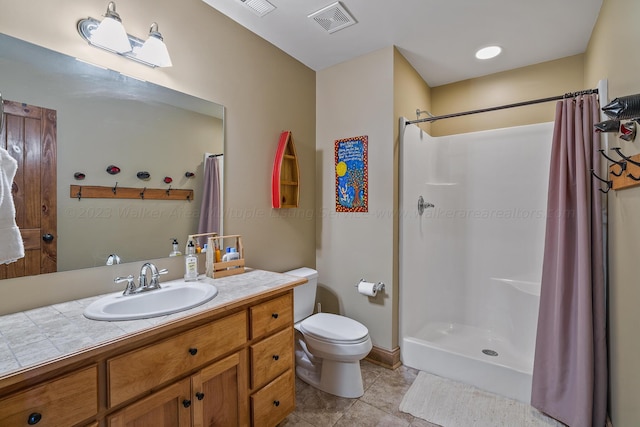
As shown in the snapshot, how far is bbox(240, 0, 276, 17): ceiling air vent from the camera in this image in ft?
5.83

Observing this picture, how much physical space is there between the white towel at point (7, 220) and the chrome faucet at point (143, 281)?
0.43m

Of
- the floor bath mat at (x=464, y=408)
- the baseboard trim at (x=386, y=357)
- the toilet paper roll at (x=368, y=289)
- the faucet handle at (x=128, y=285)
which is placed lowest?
the floor bath mat at (x=464, y=408)

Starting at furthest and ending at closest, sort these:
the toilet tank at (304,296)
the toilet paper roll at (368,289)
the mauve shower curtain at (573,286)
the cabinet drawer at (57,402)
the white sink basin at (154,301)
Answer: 1. the toilet paper roll at (368,289)
2. the toilet tank at (304,296)
3. the mauve shower curtain at (573,286)
4. the white sink basin at (154,301)
5. the cabinet drawer at (57,402)

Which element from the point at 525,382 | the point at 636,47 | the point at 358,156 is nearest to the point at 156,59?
the point at 358,156

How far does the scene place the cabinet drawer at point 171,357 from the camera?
94 cm

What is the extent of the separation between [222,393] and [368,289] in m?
1.32

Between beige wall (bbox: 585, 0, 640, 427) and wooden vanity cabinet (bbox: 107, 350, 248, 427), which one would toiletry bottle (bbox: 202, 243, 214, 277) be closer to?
wooden vanity cabinet (bbox: 107, 350, 248, 427)

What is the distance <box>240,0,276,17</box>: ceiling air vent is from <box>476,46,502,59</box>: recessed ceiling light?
166 centimetres

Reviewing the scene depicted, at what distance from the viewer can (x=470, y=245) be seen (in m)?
2.76

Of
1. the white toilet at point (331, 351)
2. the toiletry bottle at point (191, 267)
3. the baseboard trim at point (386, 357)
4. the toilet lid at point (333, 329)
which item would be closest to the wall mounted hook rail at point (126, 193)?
the toiletry bottle at point (191, 267)

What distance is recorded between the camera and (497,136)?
8.61 feet

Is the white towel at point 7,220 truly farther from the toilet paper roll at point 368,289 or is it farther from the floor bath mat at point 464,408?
the floor bath mat at point 464,408

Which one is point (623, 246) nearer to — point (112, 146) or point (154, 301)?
point (154, 301)

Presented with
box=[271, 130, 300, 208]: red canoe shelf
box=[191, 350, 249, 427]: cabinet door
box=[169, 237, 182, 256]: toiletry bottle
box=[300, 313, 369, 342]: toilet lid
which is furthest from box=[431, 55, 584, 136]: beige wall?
box=[191, 350, 249, 427]: cabinet door
